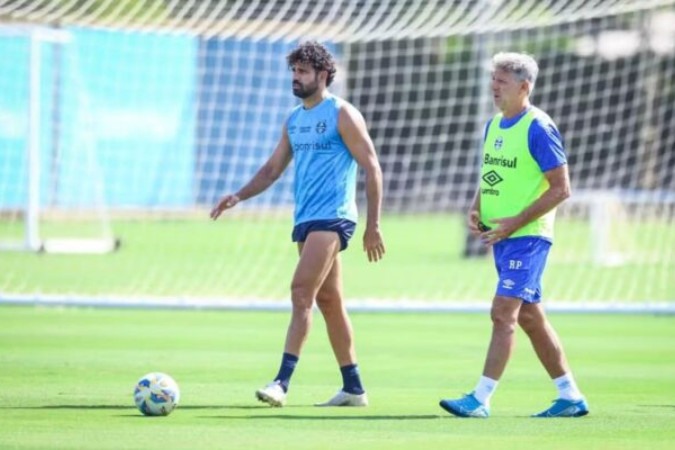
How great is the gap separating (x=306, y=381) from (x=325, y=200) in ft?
6.10

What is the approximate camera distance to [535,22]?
61.4 ft

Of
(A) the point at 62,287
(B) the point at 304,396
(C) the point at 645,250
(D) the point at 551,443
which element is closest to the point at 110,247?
(A) the point at 62,287

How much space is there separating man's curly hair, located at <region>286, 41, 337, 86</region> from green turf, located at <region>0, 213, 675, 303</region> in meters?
9.27

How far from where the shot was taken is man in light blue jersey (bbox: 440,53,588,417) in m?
9.58

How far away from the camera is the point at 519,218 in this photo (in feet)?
31.5

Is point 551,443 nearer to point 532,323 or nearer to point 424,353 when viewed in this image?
point 532,323

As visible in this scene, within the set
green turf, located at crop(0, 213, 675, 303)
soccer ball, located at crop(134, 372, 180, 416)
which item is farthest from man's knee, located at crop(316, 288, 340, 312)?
green turf, located at crop(0, 213, 675, 303)

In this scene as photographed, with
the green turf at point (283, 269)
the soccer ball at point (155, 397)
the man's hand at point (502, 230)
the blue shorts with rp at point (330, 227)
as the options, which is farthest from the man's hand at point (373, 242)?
the green turf at point (283, 269)

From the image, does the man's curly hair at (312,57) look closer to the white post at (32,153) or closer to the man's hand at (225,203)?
the man's hand at (225,203)

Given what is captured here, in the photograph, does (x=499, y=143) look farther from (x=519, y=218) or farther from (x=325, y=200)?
(x=325, y=200)

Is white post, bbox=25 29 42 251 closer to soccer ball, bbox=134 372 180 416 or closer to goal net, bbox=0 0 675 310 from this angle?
goal net, bbox=0 0 675 310

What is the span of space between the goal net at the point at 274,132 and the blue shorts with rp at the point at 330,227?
744cm

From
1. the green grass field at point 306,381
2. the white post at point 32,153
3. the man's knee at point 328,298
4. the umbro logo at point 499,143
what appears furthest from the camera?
the white post at point 32,153

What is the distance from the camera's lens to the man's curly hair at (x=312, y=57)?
10.3 m
